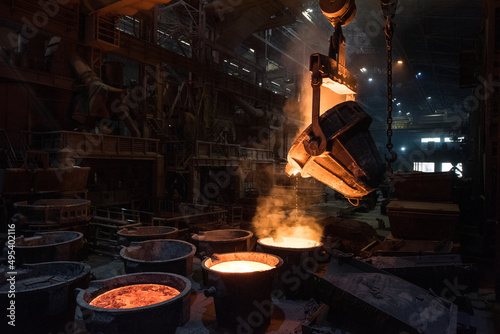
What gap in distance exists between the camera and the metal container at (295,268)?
5.14 m

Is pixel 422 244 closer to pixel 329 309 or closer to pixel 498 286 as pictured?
pixel 498 286

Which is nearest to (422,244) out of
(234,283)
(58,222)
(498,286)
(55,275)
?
(498,286)

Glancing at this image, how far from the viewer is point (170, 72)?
80.9 ft

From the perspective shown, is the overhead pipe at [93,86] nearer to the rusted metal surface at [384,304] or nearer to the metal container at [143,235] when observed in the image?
the metal container at [143,235]

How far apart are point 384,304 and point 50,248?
5092mm

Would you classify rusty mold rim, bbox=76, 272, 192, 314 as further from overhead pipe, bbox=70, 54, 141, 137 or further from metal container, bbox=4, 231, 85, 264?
overhead pipe, bbox=70, 54, 141, 137

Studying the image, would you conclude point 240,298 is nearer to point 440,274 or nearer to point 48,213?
point 440,274

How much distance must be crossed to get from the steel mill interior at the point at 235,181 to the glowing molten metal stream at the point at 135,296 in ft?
0.07

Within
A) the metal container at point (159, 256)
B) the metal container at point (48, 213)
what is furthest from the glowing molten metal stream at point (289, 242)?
the metal container at point (48, 213)

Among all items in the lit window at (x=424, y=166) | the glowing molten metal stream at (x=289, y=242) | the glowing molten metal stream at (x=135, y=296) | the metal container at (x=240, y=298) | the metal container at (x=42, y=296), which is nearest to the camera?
the metal container at (x=42, y=296)

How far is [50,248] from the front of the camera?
515 centimetres

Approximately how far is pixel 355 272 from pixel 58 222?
6.24 m

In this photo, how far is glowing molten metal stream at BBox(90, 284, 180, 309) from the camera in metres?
3.63

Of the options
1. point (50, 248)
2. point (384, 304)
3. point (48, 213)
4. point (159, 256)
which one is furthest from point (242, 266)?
point (48, 213)
